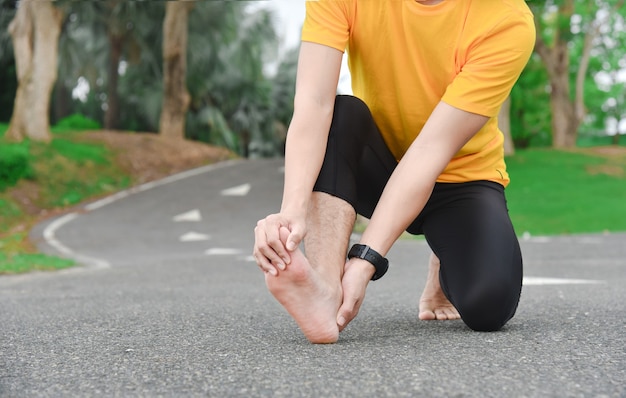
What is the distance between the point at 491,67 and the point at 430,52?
0.62 feet

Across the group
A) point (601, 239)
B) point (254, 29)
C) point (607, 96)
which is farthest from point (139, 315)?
point (607, 96)

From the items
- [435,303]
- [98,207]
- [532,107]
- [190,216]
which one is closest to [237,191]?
[190,216]

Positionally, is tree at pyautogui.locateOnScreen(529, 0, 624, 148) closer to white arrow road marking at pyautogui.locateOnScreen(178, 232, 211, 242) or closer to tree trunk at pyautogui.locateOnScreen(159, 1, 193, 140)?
tree trunk at pyautogui.locateOnScreen(159, 1, 193, 140)

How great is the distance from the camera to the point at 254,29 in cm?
2305

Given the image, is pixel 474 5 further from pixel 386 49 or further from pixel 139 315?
pixel 139 315

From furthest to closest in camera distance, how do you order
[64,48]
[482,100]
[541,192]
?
1. [64,48]
2. [541,192]
3. [482,100]

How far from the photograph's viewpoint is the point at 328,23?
2.05 meters

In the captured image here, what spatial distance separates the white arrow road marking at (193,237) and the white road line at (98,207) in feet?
5.12

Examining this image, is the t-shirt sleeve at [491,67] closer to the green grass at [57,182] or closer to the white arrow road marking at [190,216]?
the green grass at [57,182]

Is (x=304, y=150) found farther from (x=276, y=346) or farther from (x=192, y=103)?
(x=192, y=103)

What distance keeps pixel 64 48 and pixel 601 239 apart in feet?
50.1

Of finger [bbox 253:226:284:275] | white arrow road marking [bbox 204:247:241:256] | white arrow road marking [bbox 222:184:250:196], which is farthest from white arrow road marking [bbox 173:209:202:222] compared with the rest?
finger [bbox 253:226:284:275]

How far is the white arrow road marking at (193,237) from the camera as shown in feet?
31.0

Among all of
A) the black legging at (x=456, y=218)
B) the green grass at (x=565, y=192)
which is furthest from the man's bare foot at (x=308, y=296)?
the green grass at (x=565, y=192)
